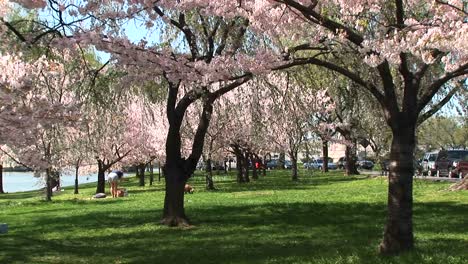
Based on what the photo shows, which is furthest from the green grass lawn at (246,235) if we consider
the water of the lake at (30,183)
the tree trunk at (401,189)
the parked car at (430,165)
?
the parked car at (430,165)

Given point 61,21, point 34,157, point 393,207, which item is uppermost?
point 61,21

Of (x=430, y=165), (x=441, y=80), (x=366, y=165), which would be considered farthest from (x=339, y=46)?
(x=366, y=165)

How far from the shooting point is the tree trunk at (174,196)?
14633mm

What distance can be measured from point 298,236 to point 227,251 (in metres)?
2.08

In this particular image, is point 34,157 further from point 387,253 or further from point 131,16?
point 387,253

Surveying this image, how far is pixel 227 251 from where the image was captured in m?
10.2

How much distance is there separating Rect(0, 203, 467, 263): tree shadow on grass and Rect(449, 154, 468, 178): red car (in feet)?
63.1

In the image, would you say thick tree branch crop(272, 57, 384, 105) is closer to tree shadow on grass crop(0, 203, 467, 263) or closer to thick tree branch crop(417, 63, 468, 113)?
thick tree branch crop(417, 63, 468, 113)

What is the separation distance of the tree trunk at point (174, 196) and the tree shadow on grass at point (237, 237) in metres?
0.41

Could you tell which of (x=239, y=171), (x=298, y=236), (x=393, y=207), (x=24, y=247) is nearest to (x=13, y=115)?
(x=24, y=247)

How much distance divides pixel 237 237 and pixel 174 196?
126 inches

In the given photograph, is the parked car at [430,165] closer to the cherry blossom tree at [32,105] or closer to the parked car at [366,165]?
the parked car at [366,165]

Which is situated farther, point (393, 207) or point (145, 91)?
point (145, 91)

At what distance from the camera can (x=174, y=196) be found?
14.7 meters
